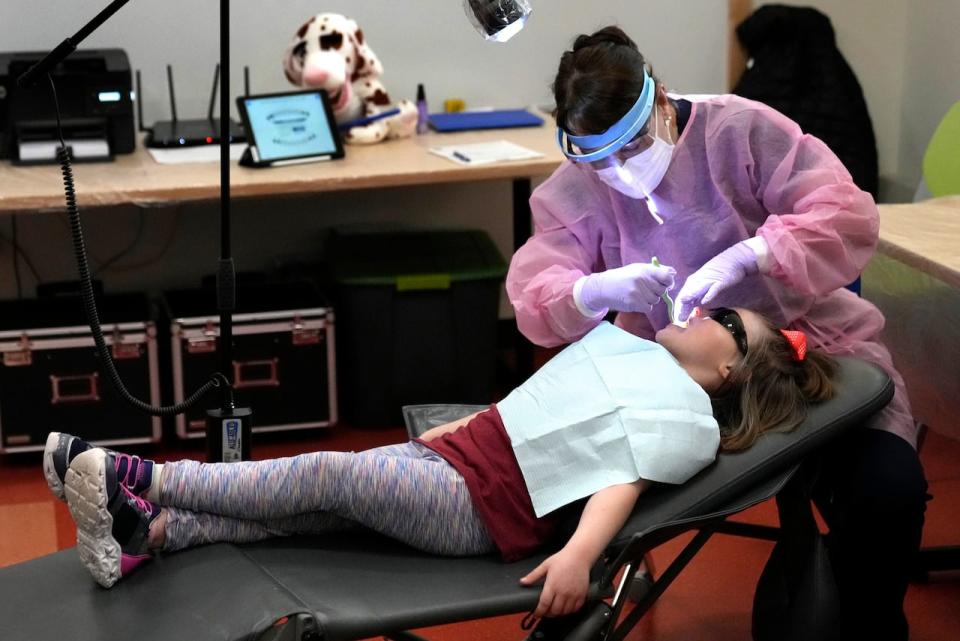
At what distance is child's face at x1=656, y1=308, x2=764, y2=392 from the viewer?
2.05 meters

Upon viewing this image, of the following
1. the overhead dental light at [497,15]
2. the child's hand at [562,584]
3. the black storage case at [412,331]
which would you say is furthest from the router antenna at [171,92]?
the child's hand at [562,584]

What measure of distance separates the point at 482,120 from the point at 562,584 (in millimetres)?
2063

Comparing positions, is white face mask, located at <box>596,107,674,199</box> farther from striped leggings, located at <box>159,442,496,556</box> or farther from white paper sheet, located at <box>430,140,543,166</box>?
white paper sheet, located at <box>430,140,543,166</box>

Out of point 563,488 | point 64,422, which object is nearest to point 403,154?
point 64,422

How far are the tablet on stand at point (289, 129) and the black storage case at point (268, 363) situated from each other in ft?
1.31

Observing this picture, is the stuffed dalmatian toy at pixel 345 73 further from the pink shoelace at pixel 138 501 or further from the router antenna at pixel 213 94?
the pink shoelace at pixel 138 501

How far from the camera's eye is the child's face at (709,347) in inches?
80.9

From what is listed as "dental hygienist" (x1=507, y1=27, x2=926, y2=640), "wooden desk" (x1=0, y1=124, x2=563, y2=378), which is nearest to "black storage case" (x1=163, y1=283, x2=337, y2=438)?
"wooden desk" (x1=0, y1=124, x2=563, y2=378)

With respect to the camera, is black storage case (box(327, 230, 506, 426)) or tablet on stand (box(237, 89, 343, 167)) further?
black storage case (box(327, 230, 506, 426))

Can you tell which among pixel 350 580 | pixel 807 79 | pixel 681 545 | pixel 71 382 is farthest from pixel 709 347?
pixel 807 79

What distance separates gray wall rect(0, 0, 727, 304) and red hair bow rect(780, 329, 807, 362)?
1.98m

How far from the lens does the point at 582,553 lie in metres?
1.81

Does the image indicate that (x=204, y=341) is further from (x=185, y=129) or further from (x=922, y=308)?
(x=922, y=308)

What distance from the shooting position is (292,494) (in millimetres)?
1899
